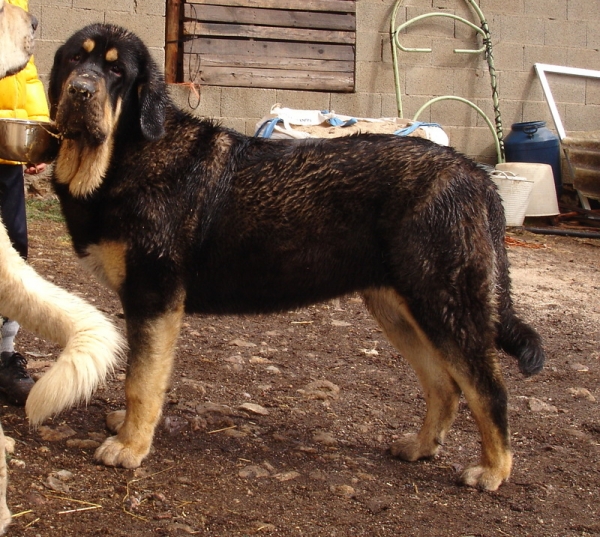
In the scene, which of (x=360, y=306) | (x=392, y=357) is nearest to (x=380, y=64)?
(x=360, y=306)

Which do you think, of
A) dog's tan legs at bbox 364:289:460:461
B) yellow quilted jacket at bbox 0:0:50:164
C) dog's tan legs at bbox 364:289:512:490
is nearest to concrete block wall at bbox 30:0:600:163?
yellow quilted jacket at bbox 0:0:50:164

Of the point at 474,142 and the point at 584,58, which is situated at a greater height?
the point at 584,58

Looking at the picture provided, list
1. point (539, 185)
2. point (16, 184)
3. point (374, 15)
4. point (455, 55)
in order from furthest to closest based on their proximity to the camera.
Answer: point (455, 55) → point (539, 185) → point (374, 15) → point (16, 184)

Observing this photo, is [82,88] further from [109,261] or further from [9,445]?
[9,445]

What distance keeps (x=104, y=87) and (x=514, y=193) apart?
660cm

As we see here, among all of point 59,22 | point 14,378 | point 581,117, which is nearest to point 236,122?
point 59,22

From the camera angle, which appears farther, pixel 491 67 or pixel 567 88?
pixel 567 88

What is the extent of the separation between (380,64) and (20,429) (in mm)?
7021

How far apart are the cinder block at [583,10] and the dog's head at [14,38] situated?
340 inches

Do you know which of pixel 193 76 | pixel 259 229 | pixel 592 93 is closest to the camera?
pixel 259 229

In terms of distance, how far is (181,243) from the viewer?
3.39 meters

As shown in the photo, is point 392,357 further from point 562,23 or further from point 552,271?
point 562,23

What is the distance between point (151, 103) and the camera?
3.46 meters

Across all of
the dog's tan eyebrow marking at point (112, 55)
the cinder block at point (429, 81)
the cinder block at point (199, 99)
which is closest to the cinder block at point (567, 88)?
the cinder block at point (429, 81)
